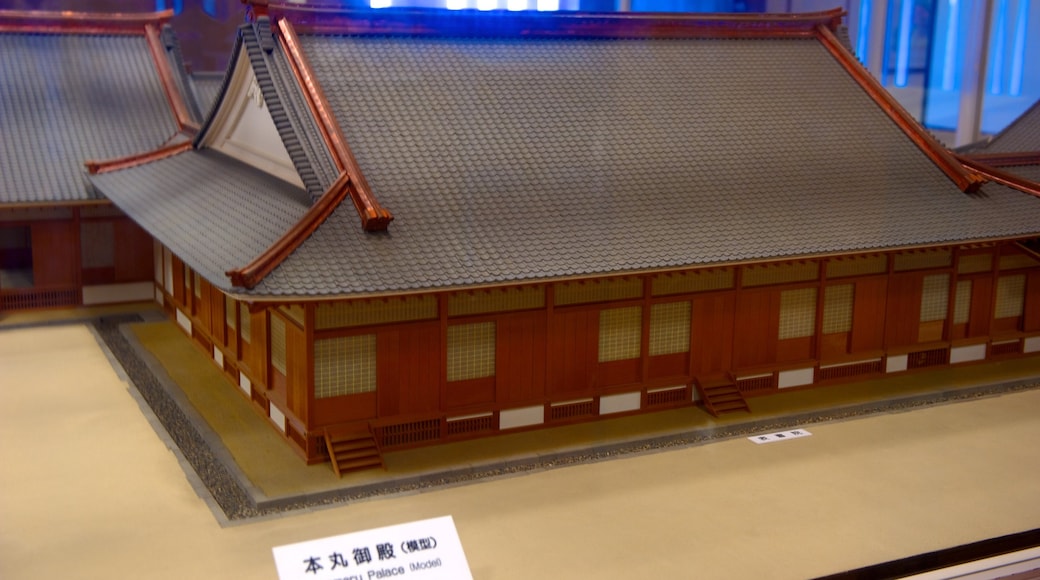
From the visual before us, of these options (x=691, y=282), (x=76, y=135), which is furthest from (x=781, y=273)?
(x=76, y=135)

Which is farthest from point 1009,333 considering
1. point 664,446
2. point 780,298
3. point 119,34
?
point 119,34

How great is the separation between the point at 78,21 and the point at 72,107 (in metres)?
→ 2.13

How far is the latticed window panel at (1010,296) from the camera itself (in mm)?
16703

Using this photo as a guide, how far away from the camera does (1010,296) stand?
16.8m

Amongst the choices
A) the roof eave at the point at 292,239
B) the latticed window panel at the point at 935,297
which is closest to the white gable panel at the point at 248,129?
the roof eave at the point at 292,239

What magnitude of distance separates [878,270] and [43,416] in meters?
12.2

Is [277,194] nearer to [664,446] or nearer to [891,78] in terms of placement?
[664,446]

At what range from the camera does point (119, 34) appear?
2200 centimetres

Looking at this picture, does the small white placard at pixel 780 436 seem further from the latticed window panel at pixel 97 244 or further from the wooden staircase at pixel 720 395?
the latticed window panel at pixel 97 244

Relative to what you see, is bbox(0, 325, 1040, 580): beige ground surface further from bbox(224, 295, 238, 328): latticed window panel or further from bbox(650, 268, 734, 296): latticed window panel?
bbox(650, 268, 734, 296): latticed window panel

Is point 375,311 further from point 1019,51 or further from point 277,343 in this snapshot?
point 1019,51

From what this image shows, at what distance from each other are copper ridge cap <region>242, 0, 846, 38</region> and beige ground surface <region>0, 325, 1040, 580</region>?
6051 mm

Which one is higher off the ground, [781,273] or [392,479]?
[781,273]

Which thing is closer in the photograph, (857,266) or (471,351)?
(471,351)
